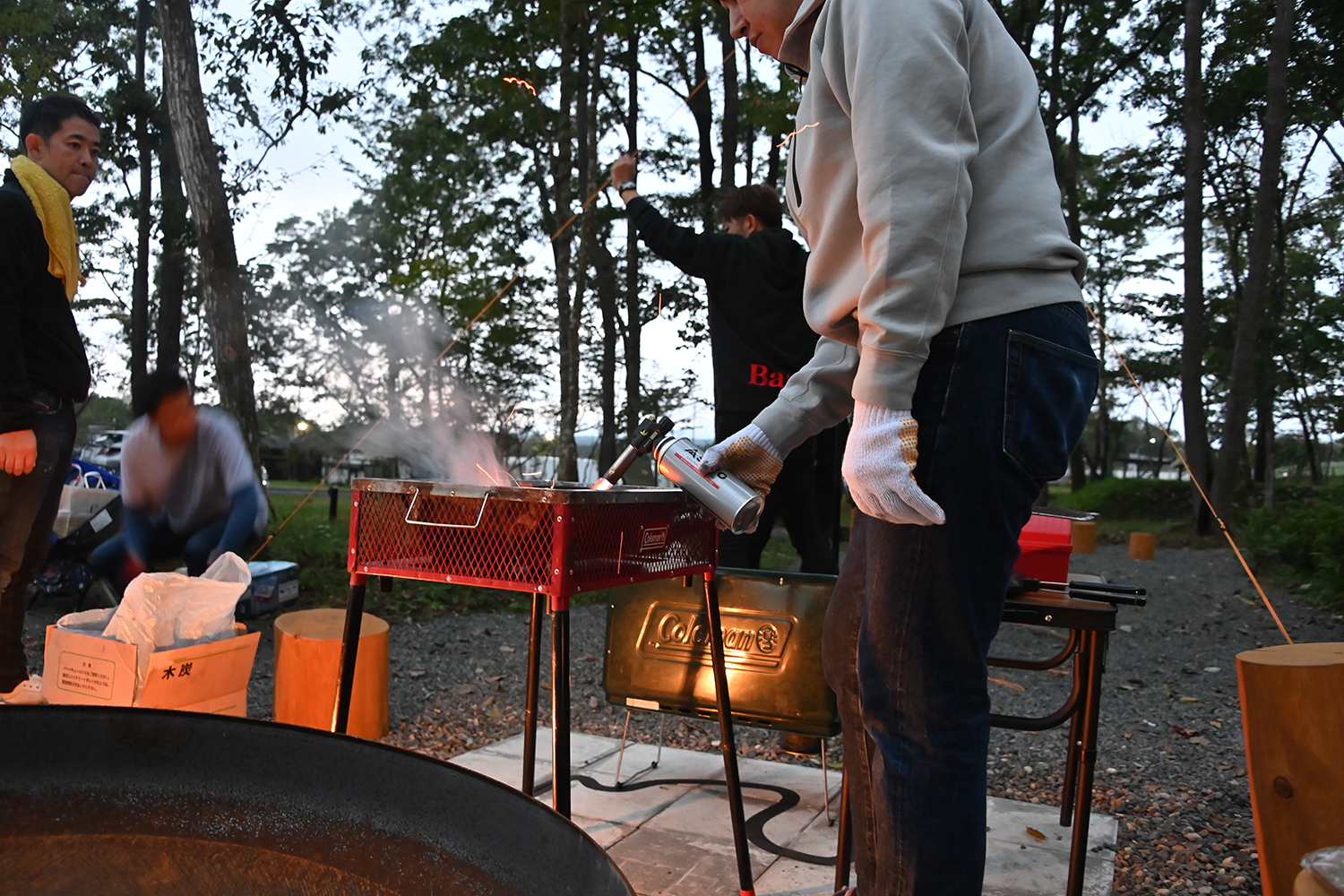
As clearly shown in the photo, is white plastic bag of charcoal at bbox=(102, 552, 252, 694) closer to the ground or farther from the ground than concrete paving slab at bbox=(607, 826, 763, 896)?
farther from the ground

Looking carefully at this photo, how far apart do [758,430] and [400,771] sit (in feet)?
3.84

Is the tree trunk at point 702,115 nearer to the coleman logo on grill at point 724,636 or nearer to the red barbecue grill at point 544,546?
the coleman logo on grill at point 724,636

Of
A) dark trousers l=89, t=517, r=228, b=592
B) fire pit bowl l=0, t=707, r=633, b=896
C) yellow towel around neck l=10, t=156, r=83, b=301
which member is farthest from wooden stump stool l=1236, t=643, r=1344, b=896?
dark trousers l=89, t=517, r=228, b=592

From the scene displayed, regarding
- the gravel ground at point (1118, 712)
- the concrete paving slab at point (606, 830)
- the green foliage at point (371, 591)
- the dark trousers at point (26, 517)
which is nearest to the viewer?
the concrete paving slab at point (606, 830)

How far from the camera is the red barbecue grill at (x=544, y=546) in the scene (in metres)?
1.74

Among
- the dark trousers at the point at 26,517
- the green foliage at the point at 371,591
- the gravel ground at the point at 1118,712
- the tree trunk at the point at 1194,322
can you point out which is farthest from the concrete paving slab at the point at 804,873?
the tree trunk at the point at 1194,322

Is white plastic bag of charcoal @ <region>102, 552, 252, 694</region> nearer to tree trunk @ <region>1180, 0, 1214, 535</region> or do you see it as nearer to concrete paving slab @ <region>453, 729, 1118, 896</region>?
concrete paving slab @ <region>453, 729, 1118, 896</region>

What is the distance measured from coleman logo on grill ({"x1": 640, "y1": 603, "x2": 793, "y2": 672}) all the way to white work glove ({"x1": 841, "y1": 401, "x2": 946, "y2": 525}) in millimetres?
1463

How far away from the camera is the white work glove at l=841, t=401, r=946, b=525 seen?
1.33 meters

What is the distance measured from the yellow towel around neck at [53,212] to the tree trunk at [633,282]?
13327 millimetres

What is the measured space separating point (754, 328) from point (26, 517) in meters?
2.88

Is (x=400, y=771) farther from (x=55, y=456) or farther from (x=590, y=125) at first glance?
(x=590, y=125)

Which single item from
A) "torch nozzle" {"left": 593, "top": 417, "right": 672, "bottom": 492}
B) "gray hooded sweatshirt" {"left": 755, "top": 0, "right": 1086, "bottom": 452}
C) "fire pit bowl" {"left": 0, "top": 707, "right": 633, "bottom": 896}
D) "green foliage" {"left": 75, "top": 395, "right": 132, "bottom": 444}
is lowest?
"fire pit bowl" {"left": 0, "top": 707, "right": 633, "bottom": 896}

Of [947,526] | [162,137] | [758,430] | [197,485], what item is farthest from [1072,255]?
[162,137]
